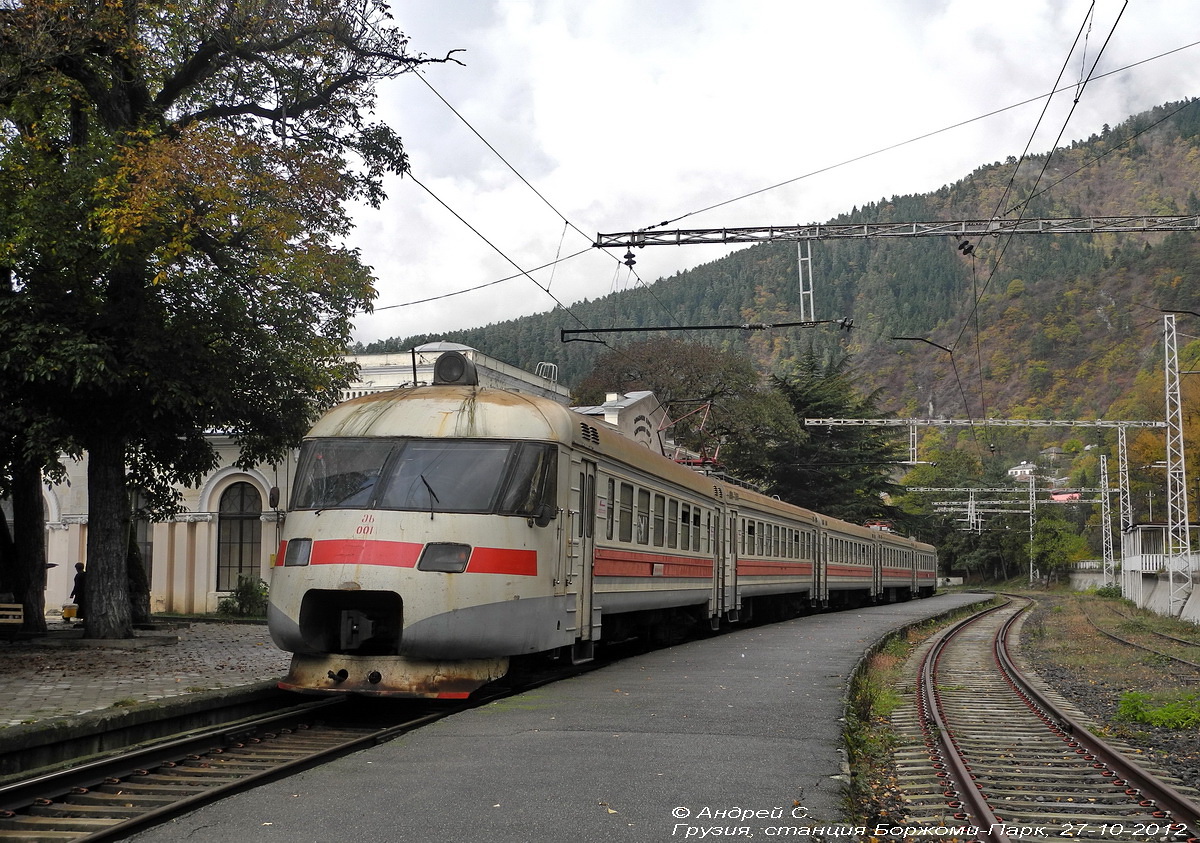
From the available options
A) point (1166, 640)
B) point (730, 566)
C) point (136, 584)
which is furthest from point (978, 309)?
point (136, 584)

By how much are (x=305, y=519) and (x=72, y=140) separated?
9.95 m

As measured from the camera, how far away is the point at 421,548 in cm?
1066

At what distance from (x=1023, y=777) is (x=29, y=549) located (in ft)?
51.0

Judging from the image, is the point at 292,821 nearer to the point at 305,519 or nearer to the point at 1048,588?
the point at 305,519

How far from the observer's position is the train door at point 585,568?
41.7 feet

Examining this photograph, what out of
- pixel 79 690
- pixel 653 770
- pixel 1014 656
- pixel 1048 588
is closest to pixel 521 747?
pixel 653 770

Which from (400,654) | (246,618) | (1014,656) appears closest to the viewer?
(400,654)

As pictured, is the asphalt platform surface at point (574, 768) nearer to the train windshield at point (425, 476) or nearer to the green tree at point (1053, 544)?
the train windshield at point (425, 476)

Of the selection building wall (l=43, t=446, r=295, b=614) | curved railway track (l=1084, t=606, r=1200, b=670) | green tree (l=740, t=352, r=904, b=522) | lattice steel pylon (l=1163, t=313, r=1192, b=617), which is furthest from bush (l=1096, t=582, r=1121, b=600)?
building wall (l=43, t=446, r=295, b=614)

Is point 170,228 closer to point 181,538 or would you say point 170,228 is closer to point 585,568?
point 585,568

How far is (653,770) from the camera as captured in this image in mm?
7645

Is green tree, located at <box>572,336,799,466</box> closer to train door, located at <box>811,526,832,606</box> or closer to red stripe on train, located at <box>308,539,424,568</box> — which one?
train door, located at <box>811,526,832,606</box>

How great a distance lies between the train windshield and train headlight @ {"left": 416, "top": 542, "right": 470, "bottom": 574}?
1.21 feet

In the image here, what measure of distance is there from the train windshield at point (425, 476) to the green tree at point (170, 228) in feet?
15.9
